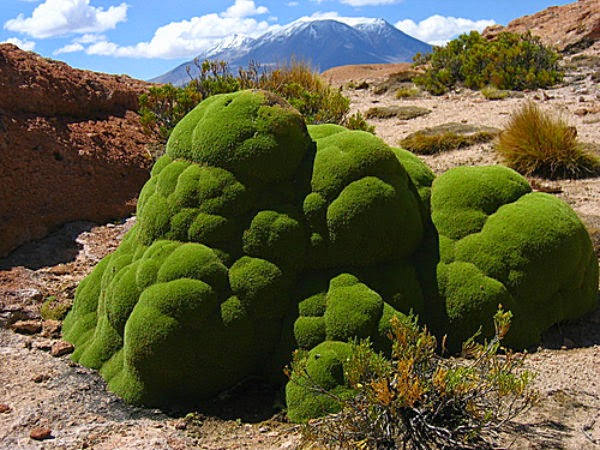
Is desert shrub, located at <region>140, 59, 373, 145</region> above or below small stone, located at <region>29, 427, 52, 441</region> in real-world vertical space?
above

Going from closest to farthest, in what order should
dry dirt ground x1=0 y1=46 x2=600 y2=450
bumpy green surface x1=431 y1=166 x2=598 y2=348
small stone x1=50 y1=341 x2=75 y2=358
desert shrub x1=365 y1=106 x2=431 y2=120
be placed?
1. dry dirt ground x1=0 y1=46 x2=600 y2=450
2. bumpy green surface x1=431 y1=166 x2=598 y2=348
3. small stone x1=50 y1=341 x2=75 y2=358
4. desert shrub x1=365 y1=106 x2=431 y2=120

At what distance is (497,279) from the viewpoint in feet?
14.9

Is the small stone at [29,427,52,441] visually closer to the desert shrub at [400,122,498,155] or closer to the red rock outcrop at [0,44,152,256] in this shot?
the red rock outcrop at [0,44,152,256]

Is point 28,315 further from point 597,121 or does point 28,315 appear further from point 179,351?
point 597,121

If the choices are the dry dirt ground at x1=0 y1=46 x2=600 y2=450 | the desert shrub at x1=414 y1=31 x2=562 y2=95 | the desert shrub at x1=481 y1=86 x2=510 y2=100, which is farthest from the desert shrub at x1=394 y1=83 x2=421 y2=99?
the dry dirt ground at x1=0 y1=46 x2=600 y2=450

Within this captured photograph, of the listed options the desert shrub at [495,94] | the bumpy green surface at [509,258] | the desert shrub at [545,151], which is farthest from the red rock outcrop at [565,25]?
the bumpy green surface at [509,258]

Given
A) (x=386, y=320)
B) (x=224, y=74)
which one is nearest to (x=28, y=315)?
(x=386, y=320)

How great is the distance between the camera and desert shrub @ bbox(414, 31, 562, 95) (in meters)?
15.4

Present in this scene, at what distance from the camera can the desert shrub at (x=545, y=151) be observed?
8109mm

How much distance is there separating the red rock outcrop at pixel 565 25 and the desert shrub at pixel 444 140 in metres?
14.0

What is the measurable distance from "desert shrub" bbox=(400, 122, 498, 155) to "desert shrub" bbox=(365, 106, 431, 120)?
2.56 meters

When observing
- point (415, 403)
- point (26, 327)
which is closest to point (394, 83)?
point (26, 327)

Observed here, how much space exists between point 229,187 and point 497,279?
2166 millimetres

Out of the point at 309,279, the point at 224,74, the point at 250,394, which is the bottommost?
the point at 250,394
